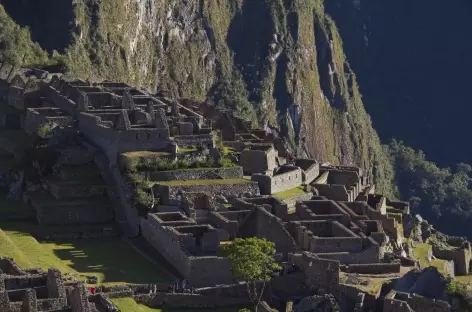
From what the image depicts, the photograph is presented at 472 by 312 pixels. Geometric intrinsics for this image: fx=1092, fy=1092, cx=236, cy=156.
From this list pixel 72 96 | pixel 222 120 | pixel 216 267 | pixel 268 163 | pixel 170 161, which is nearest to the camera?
pixel 216 267

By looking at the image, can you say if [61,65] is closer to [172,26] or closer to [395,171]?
[172,26]

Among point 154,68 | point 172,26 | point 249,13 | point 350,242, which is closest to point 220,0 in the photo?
point 249,13

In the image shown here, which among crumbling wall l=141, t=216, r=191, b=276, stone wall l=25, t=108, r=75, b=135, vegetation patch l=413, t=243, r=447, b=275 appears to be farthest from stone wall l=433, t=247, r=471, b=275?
stone wall l=25, t=108, r=75, b=135

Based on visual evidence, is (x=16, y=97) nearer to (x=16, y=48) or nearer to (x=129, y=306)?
(x=129, y=306)

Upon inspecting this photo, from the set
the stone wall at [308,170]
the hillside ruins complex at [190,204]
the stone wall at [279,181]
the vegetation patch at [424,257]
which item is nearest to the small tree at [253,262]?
the hillside ruins complex at [190,204]

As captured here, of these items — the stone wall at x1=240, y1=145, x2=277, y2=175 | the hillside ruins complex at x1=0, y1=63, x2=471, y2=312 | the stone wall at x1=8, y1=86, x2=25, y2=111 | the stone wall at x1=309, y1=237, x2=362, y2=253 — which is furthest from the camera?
the stone wall at x1=8, y1=86, x2=25, y2=111

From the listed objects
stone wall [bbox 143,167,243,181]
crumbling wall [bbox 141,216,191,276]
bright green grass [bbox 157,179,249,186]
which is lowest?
crumbling wall [bbox 141,216,191,276]

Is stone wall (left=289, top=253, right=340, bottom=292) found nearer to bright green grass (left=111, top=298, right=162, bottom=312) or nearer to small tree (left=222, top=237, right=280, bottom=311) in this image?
small tree (left=222, top=237, right=280, bottom=311)

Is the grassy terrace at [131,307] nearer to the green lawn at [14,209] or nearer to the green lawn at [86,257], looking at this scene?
the green lawn at [86,257]
